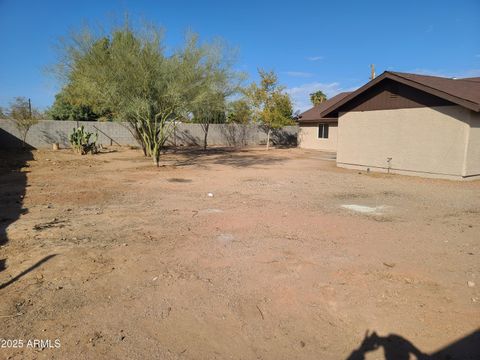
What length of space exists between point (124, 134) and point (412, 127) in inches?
825

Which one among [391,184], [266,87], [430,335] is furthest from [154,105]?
[266,87]

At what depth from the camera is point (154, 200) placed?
29.4 feet

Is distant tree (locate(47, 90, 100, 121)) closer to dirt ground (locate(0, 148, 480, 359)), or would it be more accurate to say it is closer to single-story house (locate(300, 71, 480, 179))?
single-story house (locate(300, 71, 480, 179))

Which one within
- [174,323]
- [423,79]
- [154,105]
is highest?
[423,79]

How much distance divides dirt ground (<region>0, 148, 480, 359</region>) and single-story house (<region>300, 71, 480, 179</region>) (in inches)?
188

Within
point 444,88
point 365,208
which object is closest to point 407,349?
point 365,208

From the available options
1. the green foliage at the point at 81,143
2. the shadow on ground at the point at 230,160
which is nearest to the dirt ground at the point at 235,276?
the shadow on ground at the point at 230,160

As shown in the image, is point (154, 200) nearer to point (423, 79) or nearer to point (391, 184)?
point (391, 184)

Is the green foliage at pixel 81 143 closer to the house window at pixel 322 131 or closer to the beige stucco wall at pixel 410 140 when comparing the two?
the beige stucco wall at pixel 410 140

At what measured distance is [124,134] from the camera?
27.2 meters

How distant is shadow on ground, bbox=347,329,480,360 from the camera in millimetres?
2982

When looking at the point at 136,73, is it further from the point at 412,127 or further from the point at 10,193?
the point at 412,127

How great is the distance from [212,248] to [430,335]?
3.18 meters

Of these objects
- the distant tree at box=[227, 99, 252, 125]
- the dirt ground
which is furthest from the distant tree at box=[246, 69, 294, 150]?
the dirt ground
